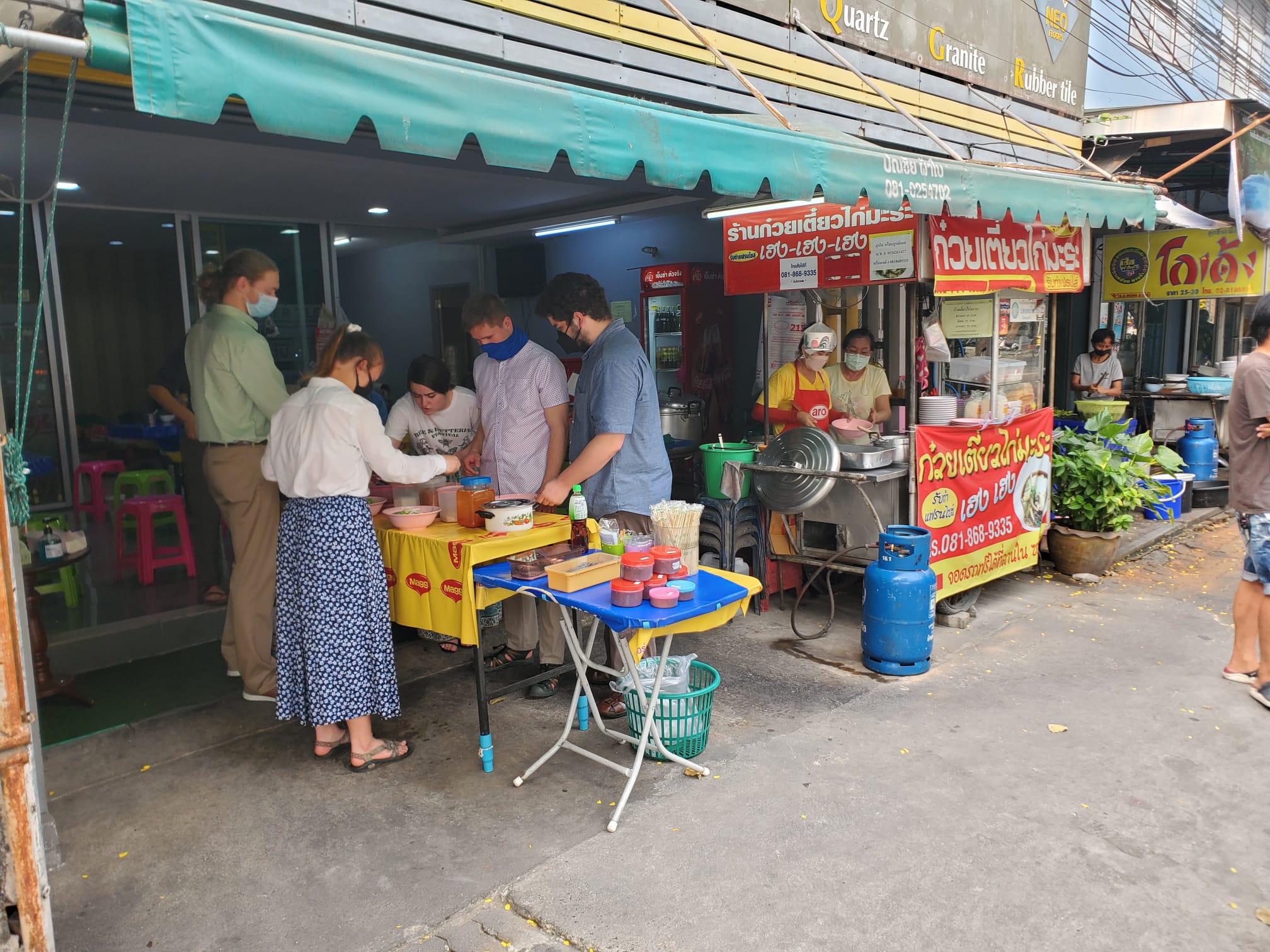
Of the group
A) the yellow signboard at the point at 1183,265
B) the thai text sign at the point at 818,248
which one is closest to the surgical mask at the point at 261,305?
the thai text sign at the point at 818,248

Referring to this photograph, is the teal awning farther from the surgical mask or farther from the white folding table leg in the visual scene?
the surgical mask

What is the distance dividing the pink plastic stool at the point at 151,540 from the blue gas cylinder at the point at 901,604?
4.88 meters

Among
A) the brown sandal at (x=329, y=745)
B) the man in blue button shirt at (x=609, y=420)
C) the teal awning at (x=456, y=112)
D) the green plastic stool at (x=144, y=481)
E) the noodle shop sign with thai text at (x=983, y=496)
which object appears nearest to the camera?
the teal awning at (x=456, y=112)

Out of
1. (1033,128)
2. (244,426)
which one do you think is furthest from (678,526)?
(1033,128)

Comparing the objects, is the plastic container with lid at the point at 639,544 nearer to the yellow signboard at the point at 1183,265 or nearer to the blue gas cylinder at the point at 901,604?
the blue gas cylinder at the point at 901,604

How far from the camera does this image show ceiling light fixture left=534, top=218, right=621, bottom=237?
9750 mm

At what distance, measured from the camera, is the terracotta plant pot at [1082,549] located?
6.78 metres

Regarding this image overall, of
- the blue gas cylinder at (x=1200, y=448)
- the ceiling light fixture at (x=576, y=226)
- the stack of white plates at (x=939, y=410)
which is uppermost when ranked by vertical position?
the ceiling light fixture at (x=576, y=226)

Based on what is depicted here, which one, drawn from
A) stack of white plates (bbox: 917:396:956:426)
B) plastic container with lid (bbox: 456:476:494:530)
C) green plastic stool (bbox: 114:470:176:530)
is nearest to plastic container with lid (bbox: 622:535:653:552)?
plastic container with lid (bbox: 456:476:494:530)

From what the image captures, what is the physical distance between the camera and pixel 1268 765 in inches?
154

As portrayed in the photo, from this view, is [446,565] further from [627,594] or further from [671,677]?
[671,677]

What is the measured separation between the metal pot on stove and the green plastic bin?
2.65 metres

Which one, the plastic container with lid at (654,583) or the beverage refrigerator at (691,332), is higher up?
the beverage refrigerator at (691,332)

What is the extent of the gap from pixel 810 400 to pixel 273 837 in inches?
169
